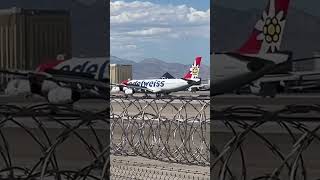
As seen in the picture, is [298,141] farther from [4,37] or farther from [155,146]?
[155,146]

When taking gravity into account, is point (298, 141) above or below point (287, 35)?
below

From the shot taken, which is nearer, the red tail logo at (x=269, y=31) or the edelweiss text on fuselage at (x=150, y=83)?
the red tail logo at (x=269, y=31)

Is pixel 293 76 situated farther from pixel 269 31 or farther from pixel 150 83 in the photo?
pixel 150 83

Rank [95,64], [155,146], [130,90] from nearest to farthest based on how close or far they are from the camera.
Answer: [95,64] < [155,146] < [130,90]

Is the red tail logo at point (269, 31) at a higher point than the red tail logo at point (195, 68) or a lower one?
higher

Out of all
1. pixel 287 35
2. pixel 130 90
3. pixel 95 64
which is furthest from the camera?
pixel 130 90

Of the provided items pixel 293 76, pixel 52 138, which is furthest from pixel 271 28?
pixel 52 138

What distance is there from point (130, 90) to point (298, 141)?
127 feet

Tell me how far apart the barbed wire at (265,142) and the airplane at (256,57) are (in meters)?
0.18

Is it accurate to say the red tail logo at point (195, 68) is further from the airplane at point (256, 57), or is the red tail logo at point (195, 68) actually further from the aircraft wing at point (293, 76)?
the aircraft wing at point (293, 76)

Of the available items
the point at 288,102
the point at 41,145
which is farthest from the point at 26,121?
the point at 288,102

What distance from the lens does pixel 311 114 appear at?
346cm

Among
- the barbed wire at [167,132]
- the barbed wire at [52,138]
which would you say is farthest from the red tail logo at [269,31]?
the barbed wire at [167,132]

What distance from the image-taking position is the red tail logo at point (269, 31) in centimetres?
346
